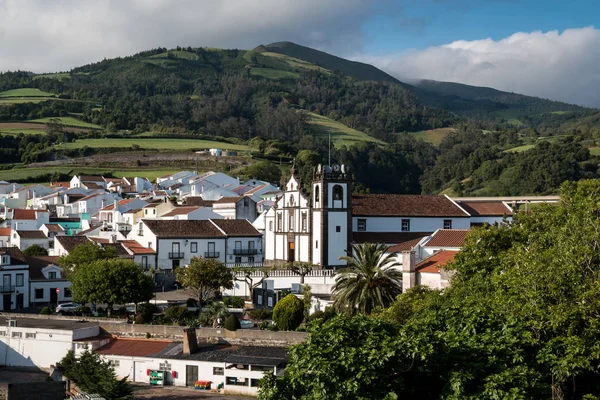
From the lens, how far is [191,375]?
39250 mm

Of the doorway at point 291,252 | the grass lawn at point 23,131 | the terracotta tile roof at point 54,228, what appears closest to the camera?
the doorway at point 291,252

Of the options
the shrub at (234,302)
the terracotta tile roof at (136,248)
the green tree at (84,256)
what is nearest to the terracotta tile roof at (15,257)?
the green tree at (84,256)

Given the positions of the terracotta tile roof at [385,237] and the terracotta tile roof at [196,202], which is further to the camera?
the terracotta tile roof at [196,202]

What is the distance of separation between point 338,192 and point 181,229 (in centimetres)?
1327

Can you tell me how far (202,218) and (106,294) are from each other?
24.7m

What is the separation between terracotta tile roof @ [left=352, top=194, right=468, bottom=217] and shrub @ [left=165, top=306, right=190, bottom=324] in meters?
17.1

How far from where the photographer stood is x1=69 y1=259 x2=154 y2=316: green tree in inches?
1908

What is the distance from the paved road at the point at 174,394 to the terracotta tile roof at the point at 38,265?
70.0 ft

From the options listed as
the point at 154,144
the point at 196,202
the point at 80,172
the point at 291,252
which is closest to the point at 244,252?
the point at 291,252

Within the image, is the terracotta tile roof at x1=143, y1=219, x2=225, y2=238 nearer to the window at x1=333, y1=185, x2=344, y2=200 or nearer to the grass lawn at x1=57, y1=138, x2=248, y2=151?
the window at x1=333, y1=185, x2=344, y2=200

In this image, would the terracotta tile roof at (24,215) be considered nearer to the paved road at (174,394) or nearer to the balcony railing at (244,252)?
the balcony railing at (244,252)

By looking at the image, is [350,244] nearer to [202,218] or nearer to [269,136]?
[202,218]

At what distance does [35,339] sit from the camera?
4347 centimetres

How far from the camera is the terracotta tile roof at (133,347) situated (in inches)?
1617
